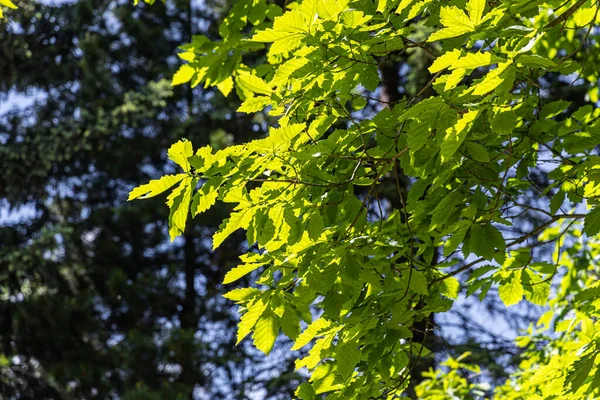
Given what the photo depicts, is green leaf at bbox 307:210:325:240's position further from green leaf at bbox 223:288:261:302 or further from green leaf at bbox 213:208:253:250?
green leaf at bbox 223:288:261:302

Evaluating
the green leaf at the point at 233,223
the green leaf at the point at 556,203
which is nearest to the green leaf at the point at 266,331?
the green leaf at the point at 233,223

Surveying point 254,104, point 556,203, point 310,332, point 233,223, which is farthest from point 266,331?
point 556,203

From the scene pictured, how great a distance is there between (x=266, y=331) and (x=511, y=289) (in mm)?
1110

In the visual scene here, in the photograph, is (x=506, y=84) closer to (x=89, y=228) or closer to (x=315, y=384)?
(x=315, y=384)

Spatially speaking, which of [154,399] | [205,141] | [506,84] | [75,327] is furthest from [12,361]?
[506,84]

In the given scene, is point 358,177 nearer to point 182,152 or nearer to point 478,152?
point 478,152

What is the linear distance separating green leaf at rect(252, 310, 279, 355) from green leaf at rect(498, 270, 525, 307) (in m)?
1.04

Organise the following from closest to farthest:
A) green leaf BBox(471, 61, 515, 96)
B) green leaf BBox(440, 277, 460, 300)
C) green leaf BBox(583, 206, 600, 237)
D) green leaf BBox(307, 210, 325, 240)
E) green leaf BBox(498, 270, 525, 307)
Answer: green leaf BBox(471, 61, 515, 96) < green leaf BBox(307, 210, 325, 240) < green leaf BBox(583, 206, 600, 237) < green leaf BBox(440, 277, 460, 300) < green leaf BBox(498, 270, 525, 307)

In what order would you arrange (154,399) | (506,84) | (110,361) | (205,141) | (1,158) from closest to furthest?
(506,84) → (154,399) → (110,361) → (1,158) → (205,141)

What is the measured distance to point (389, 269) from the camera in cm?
235

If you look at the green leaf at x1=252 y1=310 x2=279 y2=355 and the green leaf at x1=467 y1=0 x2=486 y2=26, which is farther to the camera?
the green leaf at x1=252 y1=310 x2=279 y2=355

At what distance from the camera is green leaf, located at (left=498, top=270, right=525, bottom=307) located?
2799 millimetres

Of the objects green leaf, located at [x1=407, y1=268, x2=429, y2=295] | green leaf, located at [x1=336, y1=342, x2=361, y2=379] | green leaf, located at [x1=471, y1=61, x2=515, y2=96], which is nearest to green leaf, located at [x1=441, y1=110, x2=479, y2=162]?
green leaf, located at [x1=471, y1=61, x2=515, y2=96]

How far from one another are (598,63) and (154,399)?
5.43 metres
